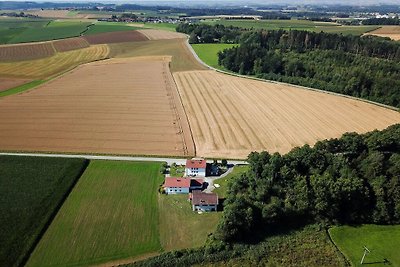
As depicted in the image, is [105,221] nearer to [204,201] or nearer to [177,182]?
[177,182]

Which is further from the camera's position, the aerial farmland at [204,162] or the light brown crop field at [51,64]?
the light brown crop field at [51,64]

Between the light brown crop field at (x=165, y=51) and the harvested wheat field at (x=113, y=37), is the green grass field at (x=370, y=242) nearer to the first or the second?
the light brown crop field at (x=165, y=51)

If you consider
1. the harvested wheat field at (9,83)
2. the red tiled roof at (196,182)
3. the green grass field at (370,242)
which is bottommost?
the harvested wheat field at (9,83)

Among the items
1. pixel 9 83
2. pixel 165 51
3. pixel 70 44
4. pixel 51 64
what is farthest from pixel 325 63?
pixel 70 44

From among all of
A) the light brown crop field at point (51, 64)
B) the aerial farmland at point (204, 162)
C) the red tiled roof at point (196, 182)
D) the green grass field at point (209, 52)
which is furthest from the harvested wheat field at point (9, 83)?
the red tiled roof at point (196, 182)

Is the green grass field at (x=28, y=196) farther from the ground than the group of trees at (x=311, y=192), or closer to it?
closer to it

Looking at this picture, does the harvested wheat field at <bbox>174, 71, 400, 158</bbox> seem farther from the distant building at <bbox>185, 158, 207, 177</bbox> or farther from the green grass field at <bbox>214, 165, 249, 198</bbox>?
the distant building at <bbox>185, 158, 207, 177</bbox>

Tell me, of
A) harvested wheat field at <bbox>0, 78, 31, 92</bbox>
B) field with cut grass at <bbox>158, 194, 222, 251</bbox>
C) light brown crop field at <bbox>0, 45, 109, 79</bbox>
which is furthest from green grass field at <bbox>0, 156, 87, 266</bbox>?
light brown crop field at <bbox>0, 45, 109, 79</bbox>
